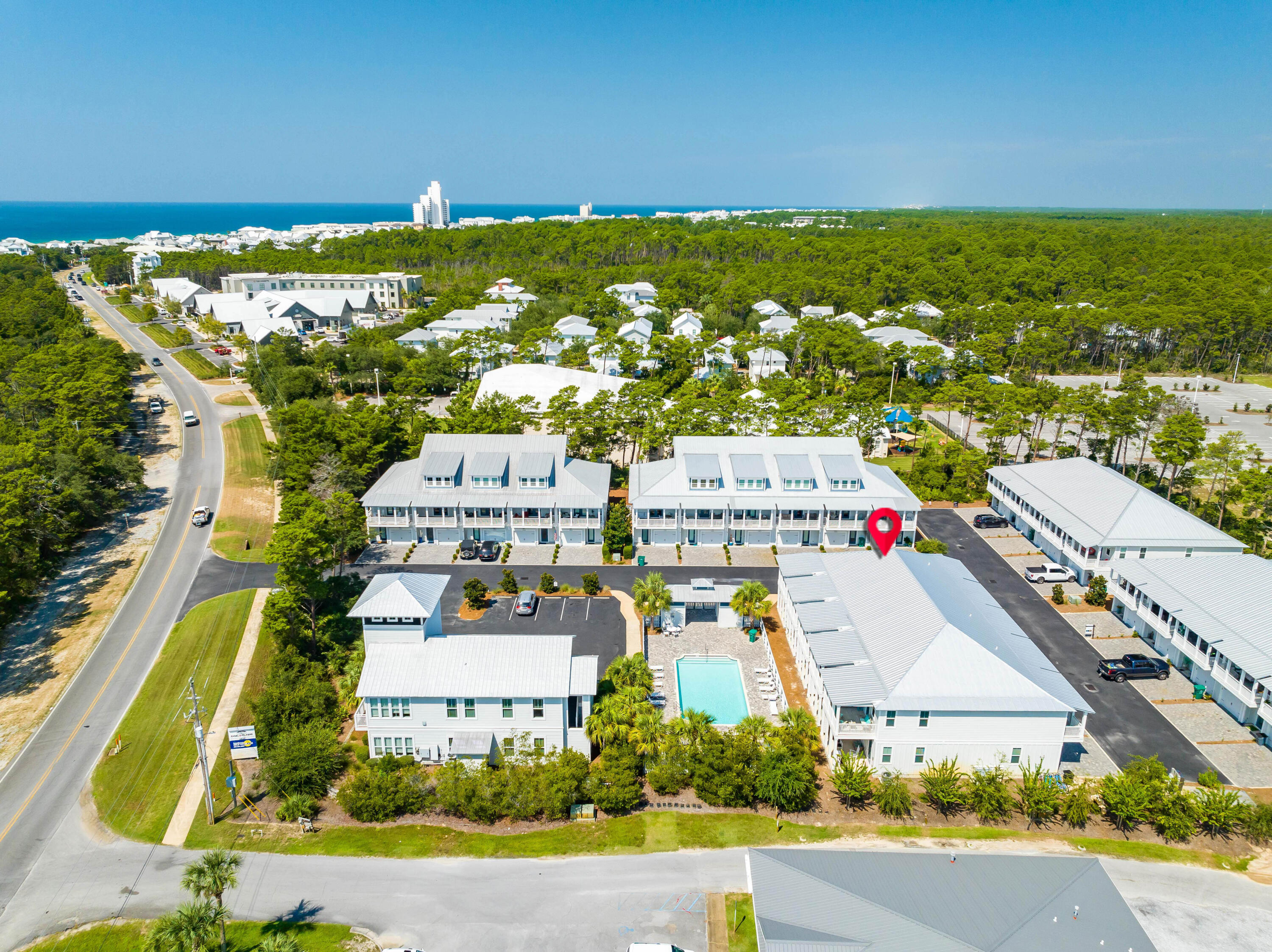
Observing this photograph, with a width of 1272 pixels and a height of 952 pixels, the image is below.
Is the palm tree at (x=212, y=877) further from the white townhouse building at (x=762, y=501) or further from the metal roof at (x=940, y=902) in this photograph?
the white townhouse building at (x=762, y=501)

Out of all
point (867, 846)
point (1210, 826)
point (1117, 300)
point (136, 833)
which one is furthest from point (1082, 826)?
point (1117, 300)

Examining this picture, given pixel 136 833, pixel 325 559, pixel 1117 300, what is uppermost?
pixel 1117 300

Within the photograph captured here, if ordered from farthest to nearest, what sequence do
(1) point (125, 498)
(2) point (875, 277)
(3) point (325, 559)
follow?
(2) point (875, 277)
(1) point (125, 498)
(3) point (325, 559)

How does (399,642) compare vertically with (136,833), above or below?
above

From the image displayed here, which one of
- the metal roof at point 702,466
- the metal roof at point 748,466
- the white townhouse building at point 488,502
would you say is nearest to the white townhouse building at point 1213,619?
the metal roof at point 748,466

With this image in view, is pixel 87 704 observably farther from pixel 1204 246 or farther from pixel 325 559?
pixel 1204 246

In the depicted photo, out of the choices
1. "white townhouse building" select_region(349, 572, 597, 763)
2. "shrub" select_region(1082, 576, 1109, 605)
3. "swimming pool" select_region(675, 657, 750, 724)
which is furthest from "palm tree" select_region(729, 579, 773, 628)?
"shrub" select_region(1082, 576, 1109, 605)

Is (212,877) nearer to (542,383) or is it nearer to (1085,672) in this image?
(1085,672)
